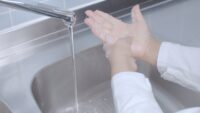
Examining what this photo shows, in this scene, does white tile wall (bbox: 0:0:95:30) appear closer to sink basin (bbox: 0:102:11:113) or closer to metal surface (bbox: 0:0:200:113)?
metal surface (bbox: 0:0:200:113)

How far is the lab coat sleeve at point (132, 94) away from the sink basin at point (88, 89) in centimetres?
22

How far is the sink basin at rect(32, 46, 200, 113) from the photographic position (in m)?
0.96

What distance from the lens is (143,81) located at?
795mm

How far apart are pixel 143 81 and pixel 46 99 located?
0.27 metres

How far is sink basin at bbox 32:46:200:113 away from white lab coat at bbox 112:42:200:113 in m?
0.13

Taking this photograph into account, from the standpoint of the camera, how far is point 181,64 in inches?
35.1

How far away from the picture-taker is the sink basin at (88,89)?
0.96 meters

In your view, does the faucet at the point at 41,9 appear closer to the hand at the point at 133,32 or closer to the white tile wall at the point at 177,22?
the hand at the point at 133,32

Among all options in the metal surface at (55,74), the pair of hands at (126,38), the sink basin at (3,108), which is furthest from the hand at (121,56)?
the sink basin at (3,108)

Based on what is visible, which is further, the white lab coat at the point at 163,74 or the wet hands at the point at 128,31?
the wet hands at the point at 128,31

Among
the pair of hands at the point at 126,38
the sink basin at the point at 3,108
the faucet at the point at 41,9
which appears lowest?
the sink basin at the point at 3,108

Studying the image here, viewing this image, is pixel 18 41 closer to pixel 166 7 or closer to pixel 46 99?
pixel 46 99

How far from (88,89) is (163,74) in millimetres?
226

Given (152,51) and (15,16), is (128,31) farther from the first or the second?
(15,16)
